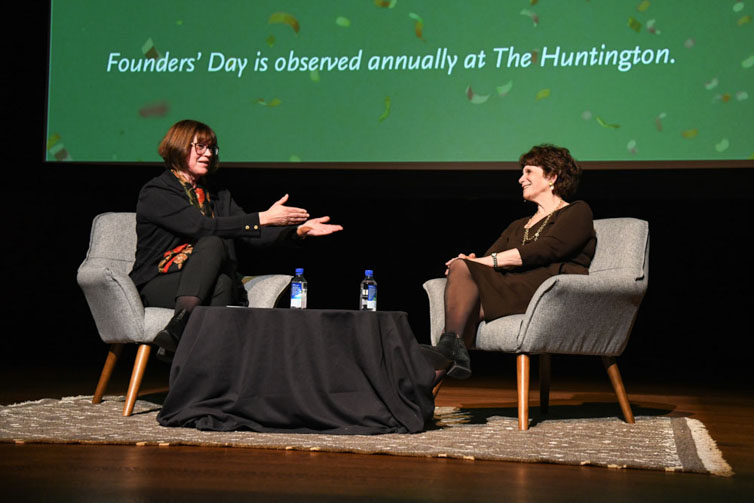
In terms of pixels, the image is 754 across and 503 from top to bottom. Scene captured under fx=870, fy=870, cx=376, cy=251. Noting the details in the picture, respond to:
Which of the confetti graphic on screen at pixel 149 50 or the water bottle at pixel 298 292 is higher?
the confetti graphic on screen at pixel 149 50

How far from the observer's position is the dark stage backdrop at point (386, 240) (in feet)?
17.1

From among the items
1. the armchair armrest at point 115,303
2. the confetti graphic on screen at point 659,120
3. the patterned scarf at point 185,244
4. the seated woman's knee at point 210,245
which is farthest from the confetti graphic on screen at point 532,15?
the armchair armrest at point 115,303

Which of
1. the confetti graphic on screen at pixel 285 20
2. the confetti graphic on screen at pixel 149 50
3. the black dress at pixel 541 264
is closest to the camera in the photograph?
the black dress at pixel 541 264

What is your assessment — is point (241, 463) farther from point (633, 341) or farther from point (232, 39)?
point (633, 341)

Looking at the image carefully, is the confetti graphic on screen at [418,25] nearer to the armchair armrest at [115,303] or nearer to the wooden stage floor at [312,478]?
the armchair armrest at [115,303]

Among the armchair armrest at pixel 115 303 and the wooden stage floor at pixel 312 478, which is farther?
the armchair armrest at pixel 115 303

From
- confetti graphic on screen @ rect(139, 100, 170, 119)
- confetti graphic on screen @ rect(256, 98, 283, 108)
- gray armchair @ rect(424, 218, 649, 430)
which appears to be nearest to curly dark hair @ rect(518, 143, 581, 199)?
gray armchair @ rect(424, 218, 649, 430)

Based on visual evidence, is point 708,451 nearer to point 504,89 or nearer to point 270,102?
point 504,89

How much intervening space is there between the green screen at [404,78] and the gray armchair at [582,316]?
1273mm

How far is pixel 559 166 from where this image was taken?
143 inches

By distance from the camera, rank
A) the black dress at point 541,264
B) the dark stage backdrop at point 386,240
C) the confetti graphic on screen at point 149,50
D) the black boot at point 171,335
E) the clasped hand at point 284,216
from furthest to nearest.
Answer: the dark stage backdrop at point 386,240, the confetti graphic on screen at point 149,50, the clasped hand at point 284,216, the black dress at point 541,264, the black boot at point 171,335

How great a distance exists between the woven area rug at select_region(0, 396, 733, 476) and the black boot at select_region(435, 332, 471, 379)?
0.19 m

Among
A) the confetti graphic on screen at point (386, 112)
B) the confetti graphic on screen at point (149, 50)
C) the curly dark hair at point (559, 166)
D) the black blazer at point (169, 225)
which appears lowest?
the black blazer at point (169, 225)

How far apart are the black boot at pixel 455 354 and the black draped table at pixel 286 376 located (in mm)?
223
